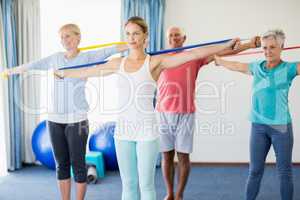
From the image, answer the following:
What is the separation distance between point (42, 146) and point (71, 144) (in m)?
1.86

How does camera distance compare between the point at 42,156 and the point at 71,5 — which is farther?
the point at 71,5

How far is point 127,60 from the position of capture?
2508 millimetres

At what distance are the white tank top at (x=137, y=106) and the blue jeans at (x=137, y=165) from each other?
48 mm

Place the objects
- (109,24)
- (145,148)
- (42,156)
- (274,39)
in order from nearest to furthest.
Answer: (145,148) → (274,39) → (42,156) → (109,24)

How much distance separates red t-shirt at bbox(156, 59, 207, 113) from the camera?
3.19m

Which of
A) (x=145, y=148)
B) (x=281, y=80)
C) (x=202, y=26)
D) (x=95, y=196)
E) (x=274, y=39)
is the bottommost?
(x=95, y=196)

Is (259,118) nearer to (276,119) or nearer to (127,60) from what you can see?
(276,119)

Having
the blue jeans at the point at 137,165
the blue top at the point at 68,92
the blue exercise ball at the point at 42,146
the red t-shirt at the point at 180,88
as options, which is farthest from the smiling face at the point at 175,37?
the blue exercise ball at the point at 42,146

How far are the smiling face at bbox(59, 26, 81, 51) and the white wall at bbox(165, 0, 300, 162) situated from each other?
2153 millimetres

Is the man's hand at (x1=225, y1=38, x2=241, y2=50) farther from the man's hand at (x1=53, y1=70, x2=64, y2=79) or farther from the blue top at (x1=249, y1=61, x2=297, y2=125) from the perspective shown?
the man's hand at (x1=53, y1=70, x2=64, y2=79)

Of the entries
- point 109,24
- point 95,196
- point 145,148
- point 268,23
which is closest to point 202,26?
point 268,23

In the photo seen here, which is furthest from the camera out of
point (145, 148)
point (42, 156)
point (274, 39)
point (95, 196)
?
point (42, 156)

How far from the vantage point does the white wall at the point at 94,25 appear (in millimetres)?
4902

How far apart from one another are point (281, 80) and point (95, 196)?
2.13 m
